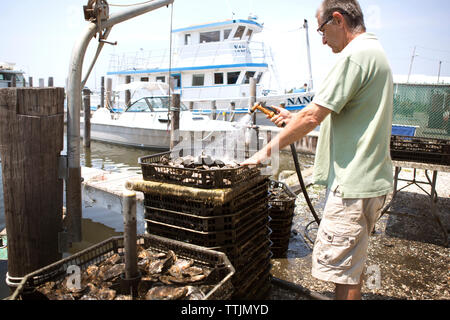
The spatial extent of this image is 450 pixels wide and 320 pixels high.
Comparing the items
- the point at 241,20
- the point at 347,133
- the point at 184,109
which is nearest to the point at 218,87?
the point at 241,20

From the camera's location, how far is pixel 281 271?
3420 mm

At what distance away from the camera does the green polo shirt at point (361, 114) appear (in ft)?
6.19

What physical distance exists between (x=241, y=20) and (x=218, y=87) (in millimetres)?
3912

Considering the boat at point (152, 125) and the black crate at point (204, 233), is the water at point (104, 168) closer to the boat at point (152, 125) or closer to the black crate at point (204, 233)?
the boat at point (152, 125)

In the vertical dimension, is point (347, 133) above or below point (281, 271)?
above

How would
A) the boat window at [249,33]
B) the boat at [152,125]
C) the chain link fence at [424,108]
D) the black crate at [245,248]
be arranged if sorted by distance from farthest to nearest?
1. the boat window at [249,33]
2. the boat at [152,125]
3. the chain link fence at [424,108]
4. the black crate at [245,248]

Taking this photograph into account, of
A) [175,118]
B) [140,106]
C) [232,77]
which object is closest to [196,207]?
[175,118]

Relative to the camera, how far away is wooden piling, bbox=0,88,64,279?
268 cm

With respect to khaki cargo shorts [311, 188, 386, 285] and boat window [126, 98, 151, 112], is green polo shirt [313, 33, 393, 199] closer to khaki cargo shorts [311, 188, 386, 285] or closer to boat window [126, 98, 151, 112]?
khaki cargo shorts [311, 188, 386, 285]

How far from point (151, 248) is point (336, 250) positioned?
4.34ft

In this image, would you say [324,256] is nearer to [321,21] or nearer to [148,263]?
[148,263]

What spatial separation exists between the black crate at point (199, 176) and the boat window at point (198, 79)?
61.4ft

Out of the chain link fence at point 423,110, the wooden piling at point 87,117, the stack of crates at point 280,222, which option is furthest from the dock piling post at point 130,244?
the wooden piling at point 87,117

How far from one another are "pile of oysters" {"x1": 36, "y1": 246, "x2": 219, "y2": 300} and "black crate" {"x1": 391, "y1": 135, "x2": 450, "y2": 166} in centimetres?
352
